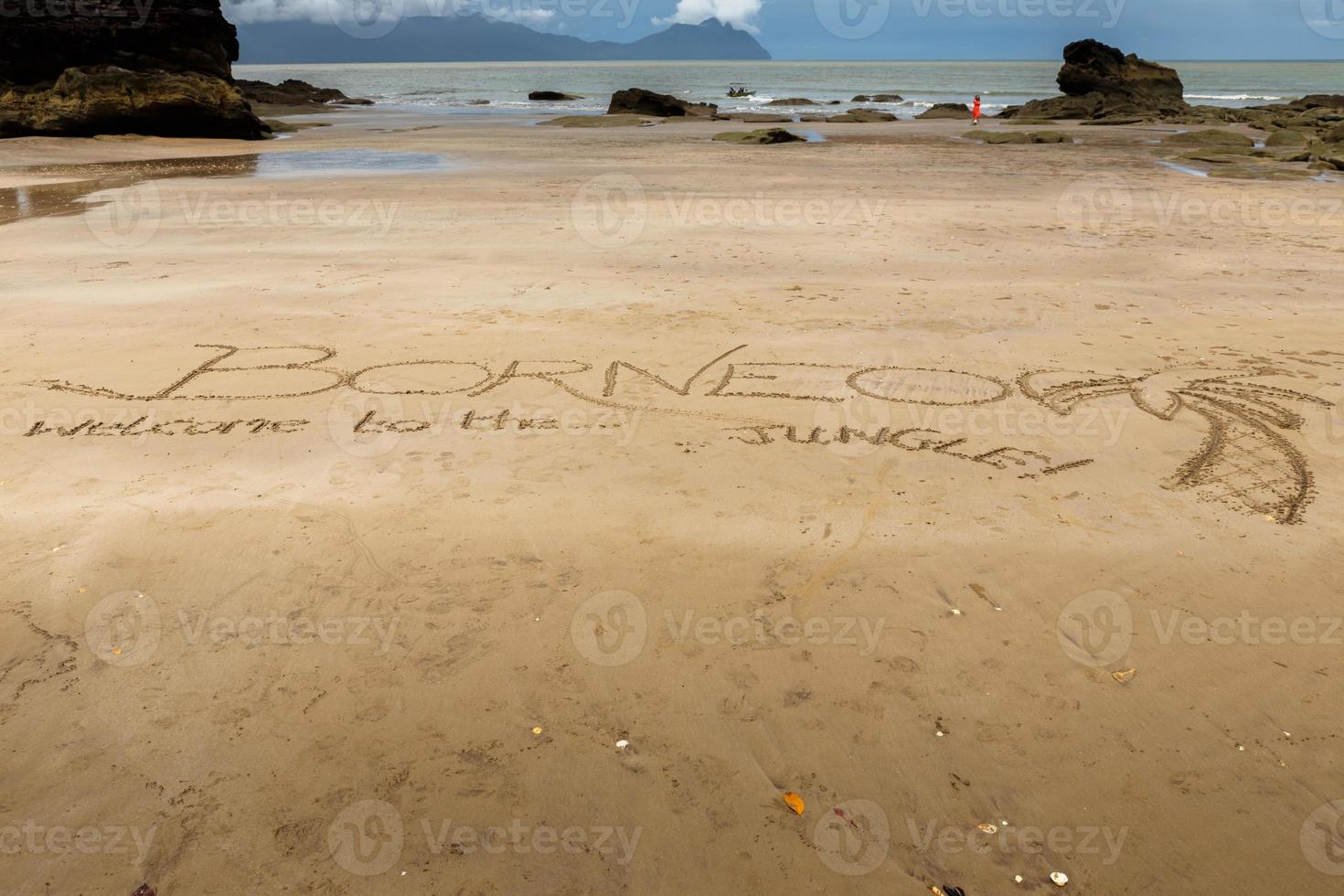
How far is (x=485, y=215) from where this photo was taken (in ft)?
34.3

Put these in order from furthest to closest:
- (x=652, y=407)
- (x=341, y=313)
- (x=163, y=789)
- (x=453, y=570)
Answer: (x=341, y=313) < (x=652, y=407) < (x=453, y=570) < (x=163, y=789)

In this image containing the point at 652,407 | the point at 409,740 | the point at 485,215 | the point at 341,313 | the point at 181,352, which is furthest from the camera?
the point at 485,215

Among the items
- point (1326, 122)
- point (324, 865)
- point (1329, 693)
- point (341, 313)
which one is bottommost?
point (324, 865)

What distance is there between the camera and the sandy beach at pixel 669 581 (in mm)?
2412

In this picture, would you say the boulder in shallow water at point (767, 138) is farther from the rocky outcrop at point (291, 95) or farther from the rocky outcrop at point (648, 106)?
the rocky outcrop at point (291, 95)

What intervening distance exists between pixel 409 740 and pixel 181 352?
413cm

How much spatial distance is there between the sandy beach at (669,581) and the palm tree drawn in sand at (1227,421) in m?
0.03

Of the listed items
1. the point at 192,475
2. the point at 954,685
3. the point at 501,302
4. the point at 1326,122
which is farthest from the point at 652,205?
the point at 1326,122

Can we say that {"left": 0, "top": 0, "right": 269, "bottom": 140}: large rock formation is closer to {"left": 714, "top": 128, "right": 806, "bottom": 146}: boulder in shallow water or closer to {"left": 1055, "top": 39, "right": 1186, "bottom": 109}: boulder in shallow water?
{"left": 714, "top": 128, "right": 806, "bottom": 146}: boulder in shallow water

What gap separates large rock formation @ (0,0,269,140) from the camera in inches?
863

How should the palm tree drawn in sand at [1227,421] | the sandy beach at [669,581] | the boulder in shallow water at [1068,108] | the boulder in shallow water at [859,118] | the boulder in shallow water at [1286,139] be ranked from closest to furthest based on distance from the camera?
the sandy beach at [669,581], the palm tree drawn in sand at [1227,421], the boulder in shallow water at [1286,139], the boulder in shallow water at [859,118], the boulder in shallow water at [1068,108]

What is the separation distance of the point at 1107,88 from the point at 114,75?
3491 cm

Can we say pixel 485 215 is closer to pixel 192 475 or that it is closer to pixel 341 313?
pixel 341 313

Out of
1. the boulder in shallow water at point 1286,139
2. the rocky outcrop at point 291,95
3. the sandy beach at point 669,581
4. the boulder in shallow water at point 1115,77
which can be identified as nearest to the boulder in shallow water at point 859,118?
the boulder in shallow water at point 1115,77
